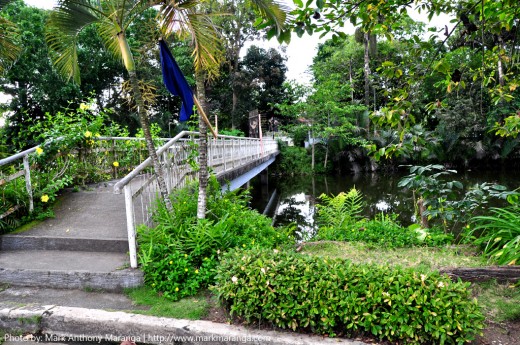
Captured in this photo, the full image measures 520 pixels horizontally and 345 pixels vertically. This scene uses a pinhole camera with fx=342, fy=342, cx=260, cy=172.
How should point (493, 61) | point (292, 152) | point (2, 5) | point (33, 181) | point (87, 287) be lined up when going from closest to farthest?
1. point (87, 287)
2. point (493, 61)
3. point (2, 5)
4. point (33, 181)
5. point (292, 152)

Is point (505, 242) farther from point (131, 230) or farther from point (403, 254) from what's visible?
point (131, 230)

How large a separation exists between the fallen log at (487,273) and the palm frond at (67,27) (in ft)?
14.7

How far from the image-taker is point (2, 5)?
452 centimetres

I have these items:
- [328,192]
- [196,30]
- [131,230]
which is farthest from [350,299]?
[328,192]

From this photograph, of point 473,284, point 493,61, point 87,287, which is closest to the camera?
point 473,284

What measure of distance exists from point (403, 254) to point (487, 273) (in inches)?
38.2

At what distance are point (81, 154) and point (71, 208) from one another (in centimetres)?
147

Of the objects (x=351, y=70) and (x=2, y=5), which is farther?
(x=351, y=70)

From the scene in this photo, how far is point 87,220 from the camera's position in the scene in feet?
15.1

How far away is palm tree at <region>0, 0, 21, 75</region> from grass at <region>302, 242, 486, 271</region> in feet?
16.0

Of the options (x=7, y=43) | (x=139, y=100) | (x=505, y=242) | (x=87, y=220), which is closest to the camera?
(x=505, y=242)

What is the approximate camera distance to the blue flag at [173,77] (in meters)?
3.96

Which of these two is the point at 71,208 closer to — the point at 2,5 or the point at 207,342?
the point at 2,5

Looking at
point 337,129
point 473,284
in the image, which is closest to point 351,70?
point 337,129
